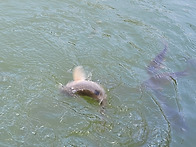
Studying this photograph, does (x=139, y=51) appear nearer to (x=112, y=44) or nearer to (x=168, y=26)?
(x=112, y=44)

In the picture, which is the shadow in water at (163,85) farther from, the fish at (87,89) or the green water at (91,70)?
the fish at (87,89)

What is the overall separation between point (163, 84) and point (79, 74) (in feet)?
6.49

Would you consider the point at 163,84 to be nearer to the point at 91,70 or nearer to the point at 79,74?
the point at 91,70

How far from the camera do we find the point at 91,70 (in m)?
6.04

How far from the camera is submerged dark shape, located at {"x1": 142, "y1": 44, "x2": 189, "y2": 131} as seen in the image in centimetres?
537

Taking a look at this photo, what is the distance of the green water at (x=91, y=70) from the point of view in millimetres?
4715

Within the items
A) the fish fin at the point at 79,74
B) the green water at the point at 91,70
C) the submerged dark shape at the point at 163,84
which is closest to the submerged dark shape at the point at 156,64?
the submerged dark shape at the point at 163,84

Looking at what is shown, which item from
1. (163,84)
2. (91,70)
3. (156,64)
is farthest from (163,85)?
(91,70)

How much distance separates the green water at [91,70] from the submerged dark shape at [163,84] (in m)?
0.06

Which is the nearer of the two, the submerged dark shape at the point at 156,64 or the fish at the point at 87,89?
the fish at the point at 87,89

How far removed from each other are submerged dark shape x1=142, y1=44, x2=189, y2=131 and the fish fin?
138 centimetres

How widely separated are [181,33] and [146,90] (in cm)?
322

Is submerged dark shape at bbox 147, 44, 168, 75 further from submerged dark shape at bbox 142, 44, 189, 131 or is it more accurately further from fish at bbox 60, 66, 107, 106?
fish at bbox 60, 66, 107, 106

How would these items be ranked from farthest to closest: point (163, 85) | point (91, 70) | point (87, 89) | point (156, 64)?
point (156, 64) < point (163, 85) < point (91, 70) < point (87, 89)
